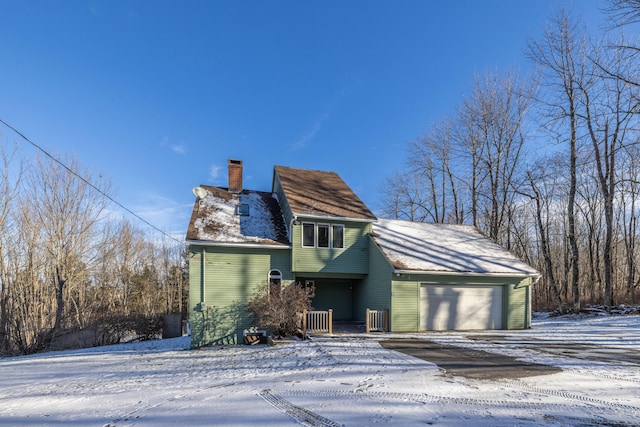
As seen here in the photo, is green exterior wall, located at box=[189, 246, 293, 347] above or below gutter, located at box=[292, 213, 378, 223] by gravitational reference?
below

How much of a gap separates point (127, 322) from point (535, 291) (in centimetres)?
3066

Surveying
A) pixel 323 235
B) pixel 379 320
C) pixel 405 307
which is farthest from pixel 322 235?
pixel 405 307

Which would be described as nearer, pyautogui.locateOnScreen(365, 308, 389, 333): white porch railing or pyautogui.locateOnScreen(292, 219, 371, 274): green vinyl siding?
pyautogui.locateOnScreen(365, 308, 389, 333): white porch railing

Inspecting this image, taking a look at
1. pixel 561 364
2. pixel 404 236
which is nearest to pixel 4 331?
pixel 404 236

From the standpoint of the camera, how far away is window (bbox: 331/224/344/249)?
14805 mm

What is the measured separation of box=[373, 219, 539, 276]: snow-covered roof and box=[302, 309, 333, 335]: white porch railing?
3.11 m

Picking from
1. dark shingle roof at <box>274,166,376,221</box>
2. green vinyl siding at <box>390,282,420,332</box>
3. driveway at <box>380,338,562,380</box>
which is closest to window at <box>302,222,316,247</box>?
dark shingle roof at <box>274,166,376,221</box>

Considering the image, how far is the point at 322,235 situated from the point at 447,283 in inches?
211

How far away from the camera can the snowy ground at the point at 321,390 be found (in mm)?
4778

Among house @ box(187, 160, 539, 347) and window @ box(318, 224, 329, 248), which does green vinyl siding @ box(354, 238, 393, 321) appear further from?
window @ box(318, 224, 329, 248)

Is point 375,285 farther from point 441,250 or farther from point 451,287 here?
point 441,250

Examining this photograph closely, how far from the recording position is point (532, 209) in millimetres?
31766

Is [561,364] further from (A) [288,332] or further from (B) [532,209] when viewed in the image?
(B) [532,209]

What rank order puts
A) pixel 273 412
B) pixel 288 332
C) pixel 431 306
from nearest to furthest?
1. pixel 273 412
2. pixel 288 332
3. pixel 431 306
